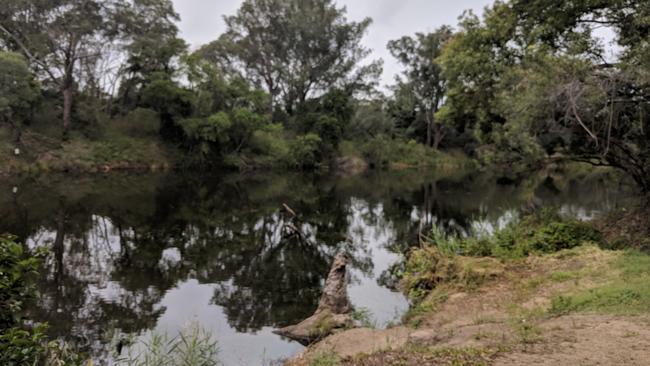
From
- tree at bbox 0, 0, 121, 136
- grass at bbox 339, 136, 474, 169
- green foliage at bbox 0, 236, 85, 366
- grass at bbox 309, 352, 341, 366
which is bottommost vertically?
grass at bbox 309, 352, 341, 366

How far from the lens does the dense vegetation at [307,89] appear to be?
35.8 feet

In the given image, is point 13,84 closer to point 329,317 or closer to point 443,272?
point 329,317

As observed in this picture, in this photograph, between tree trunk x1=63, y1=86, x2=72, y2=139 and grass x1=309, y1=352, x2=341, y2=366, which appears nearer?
grass x1=309, y1=352, x2=341, y2=366

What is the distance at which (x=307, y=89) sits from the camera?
180 feet

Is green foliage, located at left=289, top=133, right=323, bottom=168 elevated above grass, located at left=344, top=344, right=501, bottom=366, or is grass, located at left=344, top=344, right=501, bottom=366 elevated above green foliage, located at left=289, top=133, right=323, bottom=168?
green foliage, located at left=289, top=133, right=323, bottom=168

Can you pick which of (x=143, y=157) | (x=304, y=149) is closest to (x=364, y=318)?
(x=143, y=157)

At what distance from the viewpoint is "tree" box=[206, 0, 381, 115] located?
52.3 meters

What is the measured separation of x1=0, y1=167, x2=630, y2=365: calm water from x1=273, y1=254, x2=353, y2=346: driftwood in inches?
11.5

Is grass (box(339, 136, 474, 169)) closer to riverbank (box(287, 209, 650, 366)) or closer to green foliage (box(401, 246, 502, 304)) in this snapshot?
riverbank (box(287, 209, 650, 366))

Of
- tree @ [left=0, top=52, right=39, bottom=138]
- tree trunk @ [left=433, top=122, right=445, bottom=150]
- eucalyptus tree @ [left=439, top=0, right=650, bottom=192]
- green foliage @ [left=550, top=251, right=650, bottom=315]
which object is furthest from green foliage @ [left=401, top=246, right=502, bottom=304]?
tree trunk @ [left=433, top=122, right=445, bottom=150]

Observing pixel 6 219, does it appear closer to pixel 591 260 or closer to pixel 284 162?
pixel 591 260

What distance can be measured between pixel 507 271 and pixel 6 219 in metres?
16.2

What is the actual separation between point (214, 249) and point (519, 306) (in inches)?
354

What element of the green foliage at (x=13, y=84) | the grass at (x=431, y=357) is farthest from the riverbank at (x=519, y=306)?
the green foliage at (x=13, y=84)
